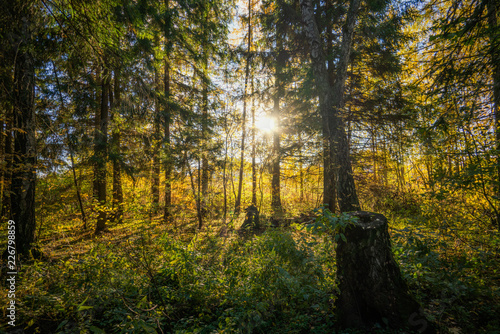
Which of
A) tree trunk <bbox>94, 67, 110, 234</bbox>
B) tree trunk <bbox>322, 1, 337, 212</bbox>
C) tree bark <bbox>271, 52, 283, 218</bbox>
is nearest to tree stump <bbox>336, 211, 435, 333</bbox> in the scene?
tree trunk <bbox>322, 1, 337, 212</bbox>

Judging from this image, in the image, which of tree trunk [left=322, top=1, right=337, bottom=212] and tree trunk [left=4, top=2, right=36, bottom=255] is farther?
tree trunk [left=322, top=1, right=337, bottom=212]

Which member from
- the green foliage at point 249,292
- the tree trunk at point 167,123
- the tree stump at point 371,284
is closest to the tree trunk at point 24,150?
the green foliage at point 249,292

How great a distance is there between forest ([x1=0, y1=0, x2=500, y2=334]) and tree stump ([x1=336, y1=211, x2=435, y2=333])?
0.02m

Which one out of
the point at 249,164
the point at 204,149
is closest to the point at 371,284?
the point at 204,149

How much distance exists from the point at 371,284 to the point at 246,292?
5.59ft

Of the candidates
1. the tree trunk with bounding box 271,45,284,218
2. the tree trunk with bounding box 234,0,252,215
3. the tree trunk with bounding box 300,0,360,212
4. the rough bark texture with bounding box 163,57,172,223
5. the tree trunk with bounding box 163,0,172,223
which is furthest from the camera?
the tree trunk with bounding box 234,0,252,215

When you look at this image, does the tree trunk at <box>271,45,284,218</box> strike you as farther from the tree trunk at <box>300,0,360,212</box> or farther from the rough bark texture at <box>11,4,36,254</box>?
Result: the rough bark texture at <box>11,4,36,254</box>

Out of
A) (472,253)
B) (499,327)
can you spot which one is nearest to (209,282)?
(499,327)

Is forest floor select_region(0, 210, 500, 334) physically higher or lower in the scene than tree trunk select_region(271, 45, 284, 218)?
lower

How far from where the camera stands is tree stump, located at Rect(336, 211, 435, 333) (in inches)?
97.0

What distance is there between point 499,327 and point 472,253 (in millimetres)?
1664

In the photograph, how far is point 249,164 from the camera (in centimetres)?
1332

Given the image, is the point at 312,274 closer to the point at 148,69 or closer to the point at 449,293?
the point at 449,293

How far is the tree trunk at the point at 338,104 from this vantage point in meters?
6.29
